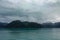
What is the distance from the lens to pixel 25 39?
9188 millimetres

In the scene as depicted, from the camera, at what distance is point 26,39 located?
9.20m

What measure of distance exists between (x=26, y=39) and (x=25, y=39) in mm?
78
